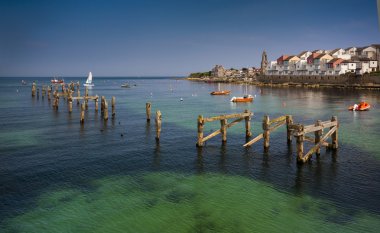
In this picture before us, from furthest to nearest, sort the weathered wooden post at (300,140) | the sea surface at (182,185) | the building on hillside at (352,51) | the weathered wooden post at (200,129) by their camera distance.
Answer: the building on hillside at (352,51), the weathered wooden post at (200,129), the weathered wooden post at (300,140), the sea surface at (182,185)

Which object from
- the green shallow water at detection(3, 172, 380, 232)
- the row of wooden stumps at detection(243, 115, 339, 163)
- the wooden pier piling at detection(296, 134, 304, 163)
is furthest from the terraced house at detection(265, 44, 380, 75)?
the green shallow water at detection(3, 172, 380, 232)

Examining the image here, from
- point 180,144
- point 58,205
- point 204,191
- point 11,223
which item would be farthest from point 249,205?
point 180,144

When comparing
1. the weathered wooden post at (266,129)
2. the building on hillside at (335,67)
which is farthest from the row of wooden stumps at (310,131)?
the building on hillside at (335,67)

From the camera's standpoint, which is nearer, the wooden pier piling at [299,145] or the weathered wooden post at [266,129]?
the wooden pier piling at [299,145]

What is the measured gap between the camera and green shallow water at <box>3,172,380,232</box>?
14.2 meters

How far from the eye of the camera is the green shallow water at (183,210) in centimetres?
1422

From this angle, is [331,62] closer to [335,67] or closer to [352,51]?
[335,67]

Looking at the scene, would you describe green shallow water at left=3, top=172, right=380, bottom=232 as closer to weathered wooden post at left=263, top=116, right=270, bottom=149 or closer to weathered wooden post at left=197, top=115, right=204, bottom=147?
weathered wooden post at left=263, top=116, right=270, bottom=149

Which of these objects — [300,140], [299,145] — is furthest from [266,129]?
[300,140]

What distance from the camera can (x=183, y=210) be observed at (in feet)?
51.7

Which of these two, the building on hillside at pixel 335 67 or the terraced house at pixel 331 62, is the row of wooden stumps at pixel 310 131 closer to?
the building on hillside at pixel 335 67

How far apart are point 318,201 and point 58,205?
13.7 metres

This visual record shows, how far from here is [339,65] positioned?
12231 centimetres

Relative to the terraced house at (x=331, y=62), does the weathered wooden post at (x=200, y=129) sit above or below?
below
